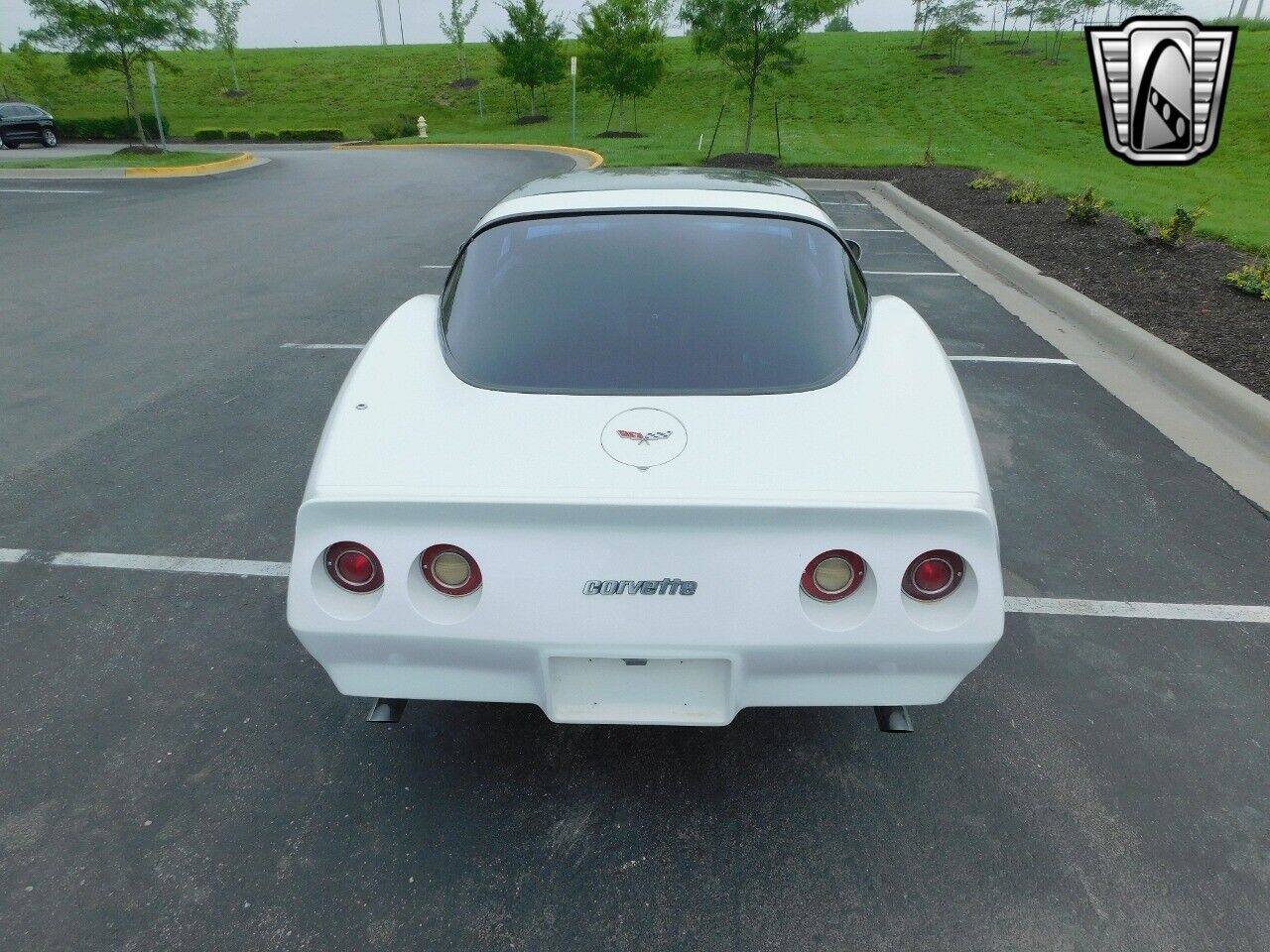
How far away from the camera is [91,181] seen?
18656 mm

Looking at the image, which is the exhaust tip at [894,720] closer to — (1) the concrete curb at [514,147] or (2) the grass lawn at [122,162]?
(1) the concrete curb at [514,147]

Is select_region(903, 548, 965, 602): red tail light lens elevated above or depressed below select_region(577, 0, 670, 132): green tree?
below

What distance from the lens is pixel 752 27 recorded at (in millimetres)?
18625

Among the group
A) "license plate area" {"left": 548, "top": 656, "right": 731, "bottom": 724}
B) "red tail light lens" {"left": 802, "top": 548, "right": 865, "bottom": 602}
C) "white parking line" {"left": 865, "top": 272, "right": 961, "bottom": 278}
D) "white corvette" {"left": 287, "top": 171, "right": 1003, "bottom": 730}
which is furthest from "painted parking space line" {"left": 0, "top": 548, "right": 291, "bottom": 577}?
"white parking line" {"left": 865, "top": 272, "right": 961, "bottom": 278}

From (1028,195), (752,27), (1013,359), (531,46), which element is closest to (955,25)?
(531,46)

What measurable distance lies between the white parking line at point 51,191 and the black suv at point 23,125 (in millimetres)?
15744

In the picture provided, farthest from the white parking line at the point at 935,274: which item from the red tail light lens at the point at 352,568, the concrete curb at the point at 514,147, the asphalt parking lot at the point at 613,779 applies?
the concrete curb at the point at 514,147

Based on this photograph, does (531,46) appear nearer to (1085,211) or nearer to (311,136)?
(311,136)

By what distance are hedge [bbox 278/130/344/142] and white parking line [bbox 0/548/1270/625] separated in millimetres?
38108

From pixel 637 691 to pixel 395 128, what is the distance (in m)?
42.6

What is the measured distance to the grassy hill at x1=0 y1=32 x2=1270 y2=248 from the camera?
1819cm

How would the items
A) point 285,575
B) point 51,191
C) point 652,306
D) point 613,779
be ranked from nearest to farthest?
point 613,779, point 652,306, point 285,575, point 51,191

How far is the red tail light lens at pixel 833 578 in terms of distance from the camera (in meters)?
2.05

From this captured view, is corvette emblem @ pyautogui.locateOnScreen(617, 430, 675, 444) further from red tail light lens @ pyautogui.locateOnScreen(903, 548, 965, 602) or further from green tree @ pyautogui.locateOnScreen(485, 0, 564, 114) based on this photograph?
green tree @ pyautogui.locateOnScreen(485, 0, 564, 114)
